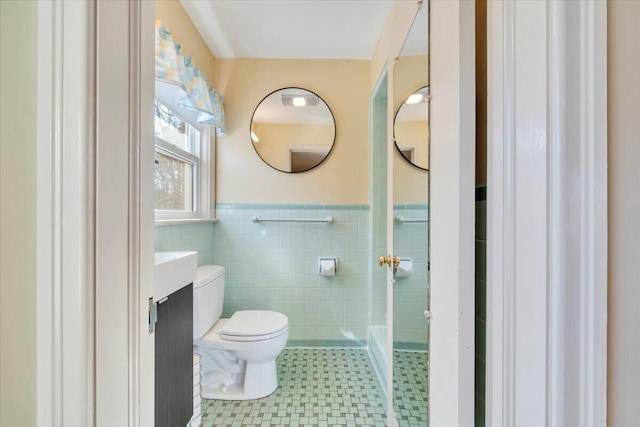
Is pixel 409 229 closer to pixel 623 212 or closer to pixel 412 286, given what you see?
pixel 412 286

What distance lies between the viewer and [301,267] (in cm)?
223

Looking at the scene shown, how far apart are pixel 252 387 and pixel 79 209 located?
61.8 inches

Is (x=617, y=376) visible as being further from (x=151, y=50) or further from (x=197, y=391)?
(x=197, y=391)

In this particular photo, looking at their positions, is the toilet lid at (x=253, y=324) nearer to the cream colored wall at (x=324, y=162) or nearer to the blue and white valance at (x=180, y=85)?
the cream colored wall at (x=324, y=162)

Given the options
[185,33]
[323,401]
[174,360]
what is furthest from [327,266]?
[185,33]

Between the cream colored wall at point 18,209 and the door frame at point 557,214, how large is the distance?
2.44ft

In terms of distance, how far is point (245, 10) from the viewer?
169cm

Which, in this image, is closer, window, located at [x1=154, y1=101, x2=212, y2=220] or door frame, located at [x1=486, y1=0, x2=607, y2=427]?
door frame, located at [x1=486, y1=0, x2=607, y2=427]

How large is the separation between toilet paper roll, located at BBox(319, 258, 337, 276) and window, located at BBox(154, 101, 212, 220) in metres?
0.95

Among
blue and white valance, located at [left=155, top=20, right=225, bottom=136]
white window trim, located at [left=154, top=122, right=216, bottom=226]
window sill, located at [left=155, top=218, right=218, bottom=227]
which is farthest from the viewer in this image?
white window trim, located at [left=154, top=122, right=216, bottom=226]

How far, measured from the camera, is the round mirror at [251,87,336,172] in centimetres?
220

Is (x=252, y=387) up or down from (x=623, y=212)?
down

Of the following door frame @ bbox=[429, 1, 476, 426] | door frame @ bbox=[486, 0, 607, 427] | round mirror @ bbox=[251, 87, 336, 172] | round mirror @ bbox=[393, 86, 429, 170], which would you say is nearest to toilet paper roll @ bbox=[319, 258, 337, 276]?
round mirror @ bbox=[251, 87, 336, 172]

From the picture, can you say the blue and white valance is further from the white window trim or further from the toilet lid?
the toilet lid
